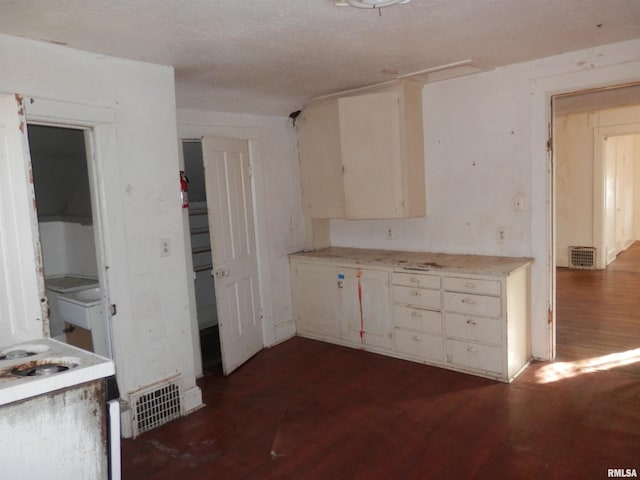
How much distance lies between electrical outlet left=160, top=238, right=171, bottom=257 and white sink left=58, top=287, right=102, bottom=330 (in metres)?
0.51

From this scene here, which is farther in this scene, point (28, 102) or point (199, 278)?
point (199, 278)

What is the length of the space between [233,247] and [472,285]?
2018 millimetres

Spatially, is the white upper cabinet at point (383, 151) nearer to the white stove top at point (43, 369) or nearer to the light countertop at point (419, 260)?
the light countertop at point (419, 260)

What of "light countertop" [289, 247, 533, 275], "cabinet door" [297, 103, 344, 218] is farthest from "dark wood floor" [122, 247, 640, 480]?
"cabinet door" [297, 103, 344, 218]

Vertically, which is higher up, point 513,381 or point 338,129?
point 338,129

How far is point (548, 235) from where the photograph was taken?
3680mm

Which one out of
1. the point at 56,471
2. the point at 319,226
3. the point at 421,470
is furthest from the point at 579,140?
the point at 56,471

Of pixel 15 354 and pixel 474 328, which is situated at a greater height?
pixel 15 354

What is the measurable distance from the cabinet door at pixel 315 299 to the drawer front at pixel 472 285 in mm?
1150

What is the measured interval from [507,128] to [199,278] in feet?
11.2

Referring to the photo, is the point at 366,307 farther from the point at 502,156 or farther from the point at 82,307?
the point at 82,307

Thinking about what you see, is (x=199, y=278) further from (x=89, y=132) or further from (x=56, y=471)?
(x=56, y=471)

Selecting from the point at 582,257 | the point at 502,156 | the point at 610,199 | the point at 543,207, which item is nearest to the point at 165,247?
the point at 502,156

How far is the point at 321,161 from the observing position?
464 cm
